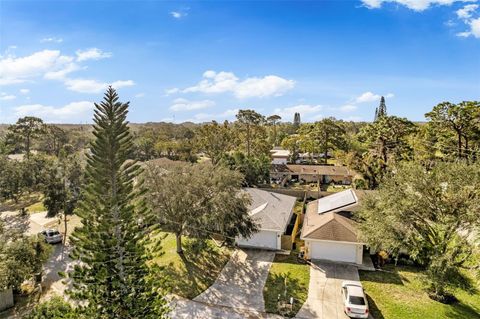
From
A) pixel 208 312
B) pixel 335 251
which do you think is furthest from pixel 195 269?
pixel 335 251

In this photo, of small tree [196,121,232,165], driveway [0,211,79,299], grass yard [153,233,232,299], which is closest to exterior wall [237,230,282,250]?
grass yard [153,233,232,299]

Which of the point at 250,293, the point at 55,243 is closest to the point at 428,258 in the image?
the point at 250,293

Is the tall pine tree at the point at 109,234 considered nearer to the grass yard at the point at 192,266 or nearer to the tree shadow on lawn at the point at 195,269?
the tree shadow on lawn at the point at 195,269

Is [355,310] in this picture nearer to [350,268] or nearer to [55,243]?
[350,268]

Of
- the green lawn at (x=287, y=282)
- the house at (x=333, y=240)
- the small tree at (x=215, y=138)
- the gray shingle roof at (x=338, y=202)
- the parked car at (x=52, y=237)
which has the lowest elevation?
the green lawn at (x=287, y=282)

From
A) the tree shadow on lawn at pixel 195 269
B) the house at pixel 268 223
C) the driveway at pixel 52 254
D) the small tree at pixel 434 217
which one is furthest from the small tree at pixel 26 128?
the small tree at pixel 434 217

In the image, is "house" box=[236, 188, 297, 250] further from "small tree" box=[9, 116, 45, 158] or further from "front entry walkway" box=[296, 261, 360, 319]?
"small tree" box=[9, 116, 45, 158]

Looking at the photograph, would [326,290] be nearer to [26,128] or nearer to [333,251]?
[333,251]
